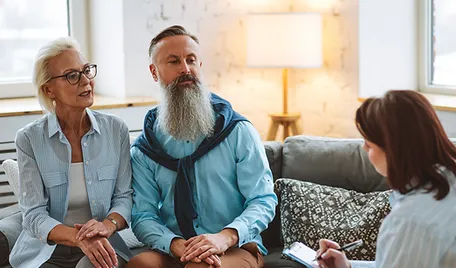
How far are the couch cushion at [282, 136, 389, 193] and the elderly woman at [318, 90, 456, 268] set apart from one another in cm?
121

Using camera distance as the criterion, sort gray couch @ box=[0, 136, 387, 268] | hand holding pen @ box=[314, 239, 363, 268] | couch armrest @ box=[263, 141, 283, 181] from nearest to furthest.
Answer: hand holding pen @ box=[314, 239, 363, 268], gray couch @ box=[0, 136, 387, 268], couch armrest @ box=[263, 141, 283, 181]

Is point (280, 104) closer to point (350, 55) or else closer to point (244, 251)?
point (350, 55)

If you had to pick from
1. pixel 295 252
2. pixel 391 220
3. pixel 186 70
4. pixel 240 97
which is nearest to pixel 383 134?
pixel 391 220

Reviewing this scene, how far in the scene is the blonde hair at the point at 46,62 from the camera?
9.17 ft

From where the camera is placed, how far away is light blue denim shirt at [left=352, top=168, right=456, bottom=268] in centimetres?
179

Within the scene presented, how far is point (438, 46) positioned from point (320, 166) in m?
1.72

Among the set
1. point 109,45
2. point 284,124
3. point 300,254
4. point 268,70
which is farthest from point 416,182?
point 268,70

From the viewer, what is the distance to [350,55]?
4.48 m

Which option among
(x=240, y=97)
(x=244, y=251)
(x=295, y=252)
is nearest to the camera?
(x=295, y=252)

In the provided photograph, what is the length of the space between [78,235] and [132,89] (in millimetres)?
1944

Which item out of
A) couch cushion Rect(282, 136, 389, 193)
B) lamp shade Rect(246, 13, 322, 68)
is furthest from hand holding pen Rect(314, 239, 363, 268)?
lamp shade Rect(246, 13, 322, 68)

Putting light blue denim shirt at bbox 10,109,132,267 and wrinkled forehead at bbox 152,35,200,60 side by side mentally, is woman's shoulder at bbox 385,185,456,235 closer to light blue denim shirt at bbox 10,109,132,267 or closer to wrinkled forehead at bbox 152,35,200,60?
light blue denim shirt at bbox 10,109,132,267

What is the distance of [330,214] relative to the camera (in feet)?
9.64

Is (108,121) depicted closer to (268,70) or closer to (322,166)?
(322,166)
